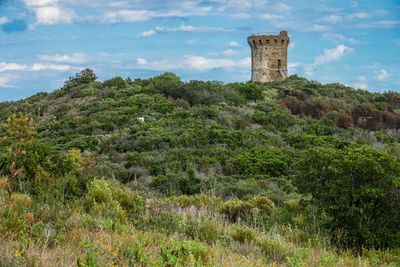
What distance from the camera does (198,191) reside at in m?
15.6

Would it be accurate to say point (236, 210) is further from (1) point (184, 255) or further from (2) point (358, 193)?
(1) point (184, 255)

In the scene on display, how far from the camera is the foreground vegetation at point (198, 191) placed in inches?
206

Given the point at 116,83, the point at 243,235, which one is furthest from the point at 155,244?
the point at 116,83

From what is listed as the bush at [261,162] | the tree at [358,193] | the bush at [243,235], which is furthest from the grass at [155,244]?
the bush at [261,162]

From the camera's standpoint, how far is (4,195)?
269 inches

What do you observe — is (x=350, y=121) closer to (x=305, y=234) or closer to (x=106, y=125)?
(x=106, y=125)

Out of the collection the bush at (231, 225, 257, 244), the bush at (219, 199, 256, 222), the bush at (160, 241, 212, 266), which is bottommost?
the bush at (219, 199, 256, 222)

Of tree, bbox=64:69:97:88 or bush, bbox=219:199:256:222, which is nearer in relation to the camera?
bush, bbox=219:199:256:222

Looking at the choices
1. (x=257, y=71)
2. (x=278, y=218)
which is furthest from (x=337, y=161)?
(x=257, y=71)

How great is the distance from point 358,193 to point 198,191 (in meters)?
6.77

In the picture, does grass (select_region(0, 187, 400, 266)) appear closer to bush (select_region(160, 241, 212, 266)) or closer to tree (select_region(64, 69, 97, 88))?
bush (select_region(160, 241, 212, 266))

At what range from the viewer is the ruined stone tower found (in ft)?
165

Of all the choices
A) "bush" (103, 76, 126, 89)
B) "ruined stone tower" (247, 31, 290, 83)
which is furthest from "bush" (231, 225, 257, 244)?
"ruined stone tower" (247, 31, 290, 83)

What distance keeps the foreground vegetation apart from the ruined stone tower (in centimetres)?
2098
